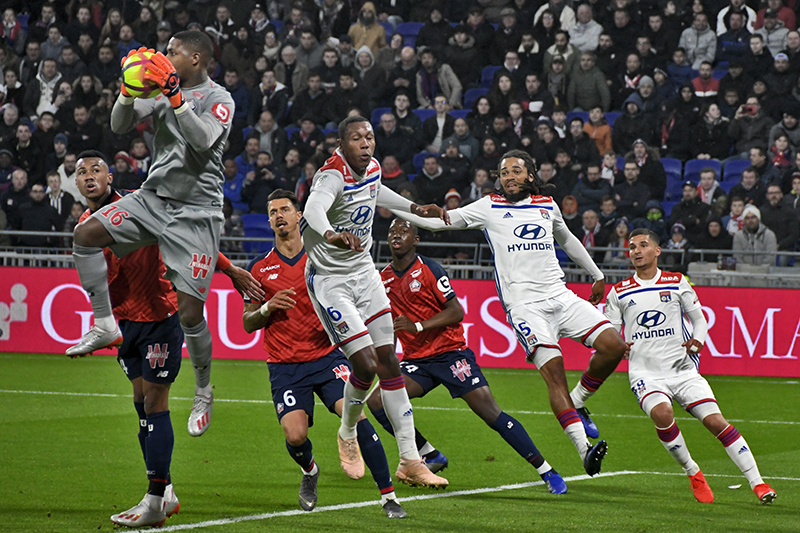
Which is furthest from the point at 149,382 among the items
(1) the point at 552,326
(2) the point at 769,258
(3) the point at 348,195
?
(2) the point at 769,258

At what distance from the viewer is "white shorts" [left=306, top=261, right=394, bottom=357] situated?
6160 mm

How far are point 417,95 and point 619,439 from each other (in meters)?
10.3

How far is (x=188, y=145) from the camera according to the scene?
558cm

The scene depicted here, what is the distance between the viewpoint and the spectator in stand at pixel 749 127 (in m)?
16.2

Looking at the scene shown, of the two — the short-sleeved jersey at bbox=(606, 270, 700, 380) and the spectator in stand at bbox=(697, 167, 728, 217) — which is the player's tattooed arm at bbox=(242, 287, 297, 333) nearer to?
the short-sleeved jersey at bbox=(606, 270, 700, 380)

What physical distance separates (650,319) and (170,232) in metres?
3.59

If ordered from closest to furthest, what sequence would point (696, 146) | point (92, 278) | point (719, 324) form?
point (92, 278), point (719, 324), point (696, 146)

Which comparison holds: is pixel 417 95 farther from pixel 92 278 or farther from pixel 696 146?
pixel 92 278

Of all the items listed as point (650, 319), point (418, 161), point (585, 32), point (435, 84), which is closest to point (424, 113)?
point (435, 84)

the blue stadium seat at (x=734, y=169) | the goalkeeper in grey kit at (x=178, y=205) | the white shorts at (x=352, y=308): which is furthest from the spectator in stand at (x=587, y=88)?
the goalkeeper in grey kit at (x=178, y=205)

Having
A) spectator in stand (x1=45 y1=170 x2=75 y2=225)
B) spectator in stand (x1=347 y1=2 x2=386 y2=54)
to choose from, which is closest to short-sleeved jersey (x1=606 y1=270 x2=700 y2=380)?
spectator in stand (x1=45 y1=170 x2=75 y2=225)

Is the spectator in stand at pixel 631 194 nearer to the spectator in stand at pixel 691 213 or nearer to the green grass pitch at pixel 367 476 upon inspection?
the spectator in stand at pixel 691 213

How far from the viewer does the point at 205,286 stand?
5.69 metres

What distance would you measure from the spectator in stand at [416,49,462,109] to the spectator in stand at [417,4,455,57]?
57 centimetres
